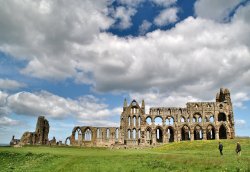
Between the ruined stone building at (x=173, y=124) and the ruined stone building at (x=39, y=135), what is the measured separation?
924 cm

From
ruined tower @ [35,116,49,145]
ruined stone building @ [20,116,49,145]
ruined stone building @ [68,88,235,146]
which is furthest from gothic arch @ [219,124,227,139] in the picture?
ruined stone building @ [20,116,49,145]

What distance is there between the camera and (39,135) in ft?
265

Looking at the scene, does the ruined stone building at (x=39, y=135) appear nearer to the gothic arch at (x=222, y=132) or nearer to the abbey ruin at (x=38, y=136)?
the abbey ruin at (x=38, y=136)

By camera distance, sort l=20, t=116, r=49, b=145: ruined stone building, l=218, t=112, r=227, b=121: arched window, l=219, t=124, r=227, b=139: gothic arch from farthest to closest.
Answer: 1. l=218, t=112, r=227, b=121: arched window
2. l=219, t=124, r=227, b=139: gothic arch
3. l=20, t=116, r=49, b=145: ruined stone building

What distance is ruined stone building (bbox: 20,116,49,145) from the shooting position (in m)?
75.6

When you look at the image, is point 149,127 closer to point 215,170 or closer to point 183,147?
point 183,147

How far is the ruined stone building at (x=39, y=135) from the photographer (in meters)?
75.6

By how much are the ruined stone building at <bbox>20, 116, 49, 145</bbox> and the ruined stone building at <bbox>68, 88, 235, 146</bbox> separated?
30.3ft

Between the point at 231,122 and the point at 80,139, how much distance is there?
47.5 meters

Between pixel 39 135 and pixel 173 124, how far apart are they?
40.2 metres

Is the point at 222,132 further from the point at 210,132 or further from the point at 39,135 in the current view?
the point at 39,135

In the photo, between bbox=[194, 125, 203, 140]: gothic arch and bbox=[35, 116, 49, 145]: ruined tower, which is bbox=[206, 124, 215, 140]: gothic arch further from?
bbox=[35, 116, 49, 145]: ruined tower

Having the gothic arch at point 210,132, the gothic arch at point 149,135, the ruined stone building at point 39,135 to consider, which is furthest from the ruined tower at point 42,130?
the gothic arch at point 210,132

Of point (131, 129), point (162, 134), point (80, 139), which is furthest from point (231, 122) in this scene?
point (80, 139)
